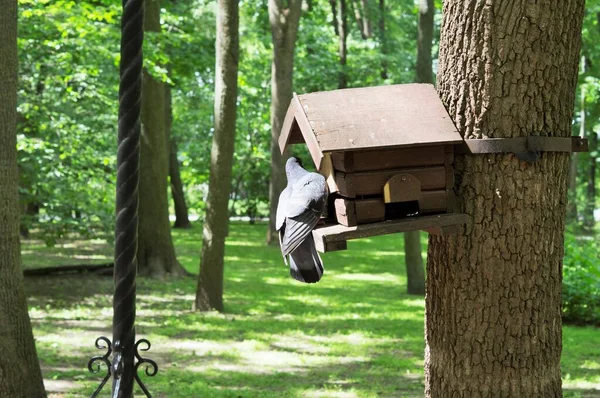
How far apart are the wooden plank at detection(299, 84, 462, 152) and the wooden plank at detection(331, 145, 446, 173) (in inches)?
4.8

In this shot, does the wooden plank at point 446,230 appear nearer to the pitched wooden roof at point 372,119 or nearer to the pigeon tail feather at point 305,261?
the pitched wooden roof at point 372,119

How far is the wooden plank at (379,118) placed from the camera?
2984 millimetres

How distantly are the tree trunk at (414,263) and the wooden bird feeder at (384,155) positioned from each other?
381 inches

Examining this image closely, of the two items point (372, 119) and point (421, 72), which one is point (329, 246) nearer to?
point (372, 119)

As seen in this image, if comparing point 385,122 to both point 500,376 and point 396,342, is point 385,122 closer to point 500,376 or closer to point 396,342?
point 500,376

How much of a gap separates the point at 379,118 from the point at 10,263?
402 cm

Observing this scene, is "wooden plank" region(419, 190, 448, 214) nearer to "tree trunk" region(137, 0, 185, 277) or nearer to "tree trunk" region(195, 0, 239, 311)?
"tree trunk" region(195, 0, 239, 311)

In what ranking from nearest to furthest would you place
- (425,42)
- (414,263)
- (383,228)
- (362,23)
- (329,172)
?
(383,228), (329,172), (425,42), (414,263), (362,23)

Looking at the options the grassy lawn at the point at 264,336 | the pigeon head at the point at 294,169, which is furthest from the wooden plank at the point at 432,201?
the grassy lawn at the point at 264,336

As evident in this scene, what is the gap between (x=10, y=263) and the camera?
606 centimetres

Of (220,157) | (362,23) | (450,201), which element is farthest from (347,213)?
(362,23)

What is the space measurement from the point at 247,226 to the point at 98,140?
16.2 meters

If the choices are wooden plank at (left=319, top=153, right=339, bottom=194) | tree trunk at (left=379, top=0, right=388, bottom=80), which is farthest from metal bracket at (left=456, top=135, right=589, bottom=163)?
tree trunk at (left=379, top=0, right=388, bottom=80)

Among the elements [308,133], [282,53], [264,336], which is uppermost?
[282,53]
